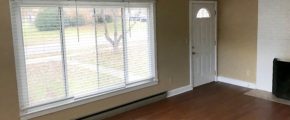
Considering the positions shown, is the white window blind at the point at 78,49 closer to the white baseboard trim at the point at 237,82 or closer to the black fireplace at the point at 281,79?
the white baseboard trim at the point at 237,82

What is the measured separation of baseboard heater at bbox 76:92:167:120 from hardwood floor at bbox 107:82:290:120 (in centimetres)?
10

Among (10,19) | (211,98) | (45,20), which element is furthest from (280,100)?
(10,19)

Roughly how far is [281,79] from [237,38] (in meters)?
1.36

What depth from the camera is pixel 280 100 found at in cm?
498

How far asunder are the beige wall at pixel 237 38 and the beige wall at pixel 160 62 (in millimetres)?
1197

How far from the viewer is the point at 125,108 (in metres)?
4.66

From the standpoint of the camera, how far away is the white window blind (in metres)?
3.47

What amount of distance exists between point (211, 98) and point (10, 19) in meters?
3.83

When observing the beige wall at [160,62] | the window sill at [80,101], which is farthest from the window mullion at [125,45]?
the beige wall at [160,62]

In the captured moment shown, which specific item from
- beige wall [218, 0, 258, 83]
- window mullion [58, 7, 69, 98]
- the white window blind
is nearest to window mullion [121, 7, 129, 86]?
the white window blind

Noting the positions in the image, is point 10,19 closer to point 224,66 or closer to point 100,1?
point 100,1

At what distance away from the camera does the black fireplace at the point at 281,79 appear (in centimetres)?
494

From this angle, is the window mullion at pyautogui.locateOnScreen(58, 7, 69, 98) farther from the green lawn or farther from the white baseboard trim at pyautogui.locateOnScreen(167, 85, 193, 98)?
the white baseboard trim at pyautogui.locateOnScreen(167, 85, 193, 98)

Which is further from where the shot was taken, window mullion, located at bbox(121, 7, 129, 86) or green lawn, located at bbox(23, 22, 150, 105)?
window mullion, located at bbox(121, 7, 129, 86)
